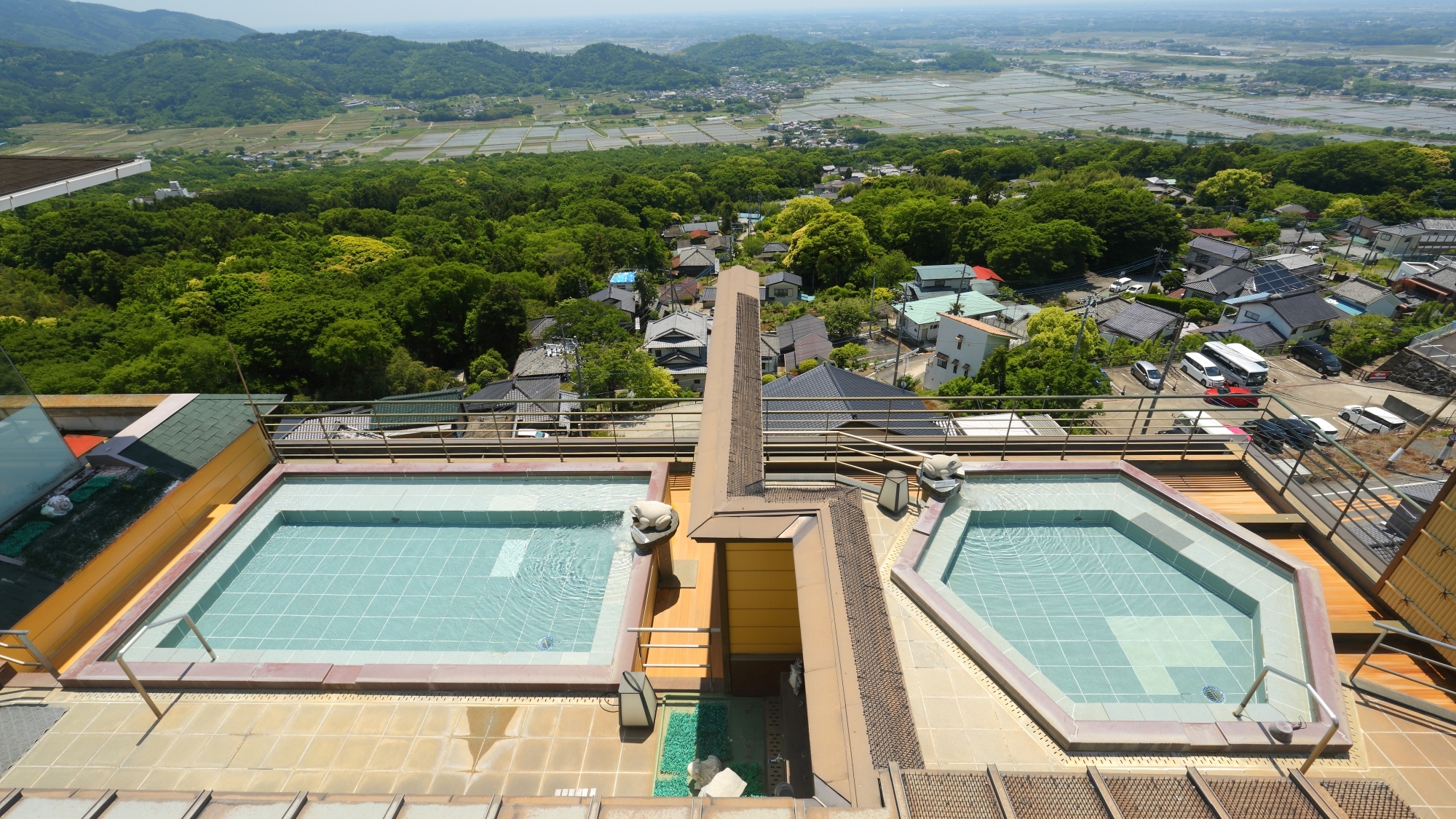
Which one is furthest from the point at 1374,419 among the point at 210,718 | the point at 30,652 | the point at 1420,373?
the point at 30,652

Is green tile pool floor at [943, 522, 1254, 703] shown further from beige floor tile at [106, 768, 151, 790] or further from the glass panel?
the glass panel

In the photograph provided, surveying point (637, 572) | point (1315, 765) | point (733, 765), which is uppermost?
point (1315, 765)

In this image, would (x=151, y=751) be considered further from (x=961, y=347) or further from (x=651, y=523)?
(x=961, y=347)

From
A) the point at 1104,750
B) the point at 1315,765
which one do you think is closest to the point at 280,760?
the point at 1104,750

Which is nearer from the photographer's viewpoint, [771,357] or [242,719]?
[242,719]

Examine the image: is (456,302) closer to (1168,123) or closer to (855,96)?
(1168,123)
